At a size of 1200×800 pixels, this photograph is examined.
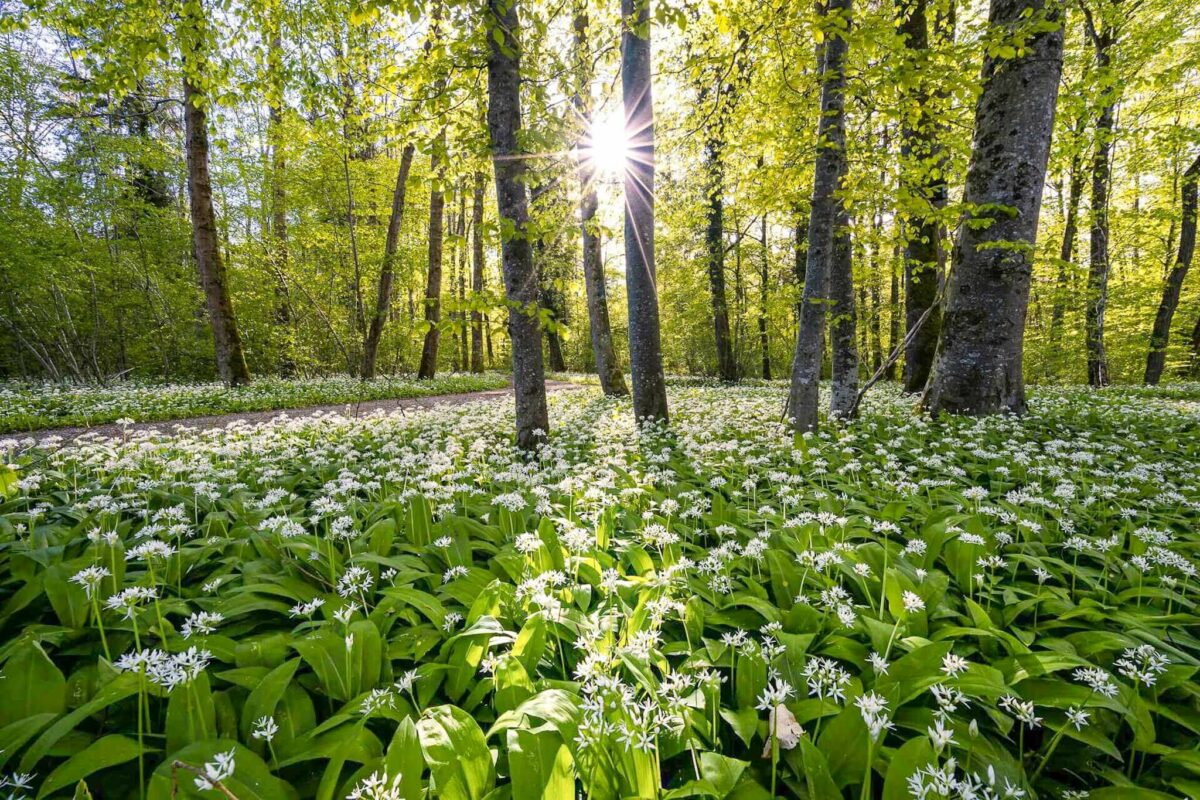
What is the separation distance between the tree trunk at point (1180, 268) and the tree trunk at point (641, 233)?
17.5 metres

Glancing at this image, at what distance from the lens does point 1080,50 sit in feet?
51.0

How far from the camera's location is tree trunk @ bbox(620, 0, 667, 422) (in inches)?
278

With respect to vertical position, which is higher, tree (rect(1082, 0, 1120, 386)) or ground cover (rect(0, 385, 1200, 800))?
tree (rect(1082, 0, 1120, 386))

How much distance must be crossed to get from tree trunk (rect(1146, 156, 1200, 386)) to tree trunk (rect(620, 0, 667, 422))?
17.5 meters

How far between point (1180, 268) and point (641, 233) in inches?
741

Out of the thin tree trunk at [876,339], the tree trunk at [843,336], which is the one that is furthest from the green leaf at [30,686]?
the thin tree trunk at [876,339]

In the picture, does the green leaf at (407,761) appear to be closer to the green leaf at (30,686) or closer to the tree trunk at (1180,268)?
the green leaf at (30,686)

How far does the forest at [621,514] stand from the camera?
5.01 feet

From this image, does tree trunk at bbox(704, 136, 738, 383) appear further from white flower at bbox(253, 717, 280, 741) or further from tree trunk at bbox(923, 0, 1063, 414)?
→ white flower at bbox(253, 717, 280, 741)

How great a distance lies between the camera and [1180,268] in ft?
48.0

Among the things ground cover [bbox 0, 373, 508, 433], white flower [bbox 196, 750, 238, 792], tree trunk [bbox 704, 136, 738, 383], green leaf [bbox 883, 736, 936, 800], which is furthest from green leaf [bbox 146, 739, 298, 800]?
tree trunk [bbox 704, 136, 738, 383]

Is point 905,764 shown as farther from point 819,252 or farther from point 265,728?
point 819,252

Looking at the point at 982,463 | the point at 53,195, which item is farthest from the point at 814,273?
the point at 53,195

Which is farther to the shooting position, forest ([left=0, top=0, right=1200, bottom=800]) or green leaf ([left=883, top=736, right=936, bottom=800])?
forest ([left=0, top=0, right=1200, bottom=800])
